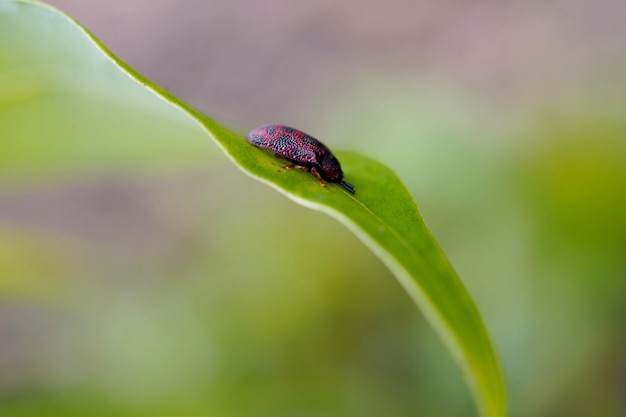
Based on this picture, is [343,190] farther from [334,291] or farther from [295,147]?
[334,291]

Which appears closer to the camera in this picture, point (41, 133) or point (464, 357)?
point (464, 357)

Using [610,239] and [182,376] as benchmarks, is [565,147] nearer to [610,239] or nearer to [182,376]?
[610,239]

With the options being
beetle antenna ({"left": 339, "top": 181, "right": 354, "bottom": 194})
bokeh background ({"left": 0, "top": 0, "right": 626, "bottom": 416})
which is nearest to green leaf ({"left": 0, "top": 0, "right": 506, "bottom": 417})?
beetle antenna ({"left": 339, "top": 181, "right": 354, "bottom": 194})

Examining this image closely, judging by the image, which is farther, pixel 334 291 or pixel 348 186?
pixel 334 291

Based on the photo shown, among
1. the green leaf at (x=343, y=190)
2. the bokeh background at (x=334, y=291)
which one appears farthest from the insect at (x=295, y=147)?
the bokeh background at (x=334, y=291)

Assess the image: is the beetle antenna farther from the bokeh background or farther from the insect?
the bokeh background

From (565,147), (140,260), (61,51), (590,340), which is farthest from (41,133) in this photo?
(565,147)

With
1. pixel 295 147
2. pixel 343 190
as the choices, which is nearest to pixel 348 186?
pixel 343 190
